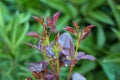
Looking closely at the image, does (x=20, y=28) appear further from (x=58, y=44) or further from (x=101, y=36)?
(x=58, y=44)

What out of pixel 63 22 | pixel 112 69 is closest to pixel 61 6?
pixel 63 22

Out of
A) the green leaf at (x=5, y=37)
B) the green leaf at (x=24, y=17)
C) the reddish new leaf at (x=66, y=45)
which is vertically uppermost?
the green leaf at (x=24, y=17)

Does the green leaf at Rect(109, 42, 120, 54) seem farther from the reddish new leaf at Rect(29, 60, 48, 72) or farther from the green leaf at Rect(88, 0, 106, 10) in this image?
the reddish new leaf at Rect(29, 60, 48, 72)

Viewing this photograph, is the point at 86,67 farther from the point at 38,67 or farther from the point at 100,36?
the point at 38,67

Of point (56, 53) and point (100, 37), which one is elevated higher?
point (100, 37)

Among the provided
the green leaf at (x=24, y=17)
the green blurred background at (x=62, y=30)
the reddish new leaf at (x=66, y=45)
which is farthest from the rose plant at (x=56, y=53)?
the green leaf at (x=24, y=17)

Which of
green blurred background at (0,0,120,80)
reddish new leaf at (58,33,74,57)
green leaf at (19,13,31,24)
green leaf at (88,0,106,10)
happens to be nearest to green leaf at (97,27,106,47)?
green blurred background at (0,0,120,80)

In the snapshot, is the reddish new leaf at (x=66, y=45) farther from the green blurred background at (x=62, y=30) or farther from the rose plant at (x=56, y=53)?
the green blurred background at (x=62, y=30)
